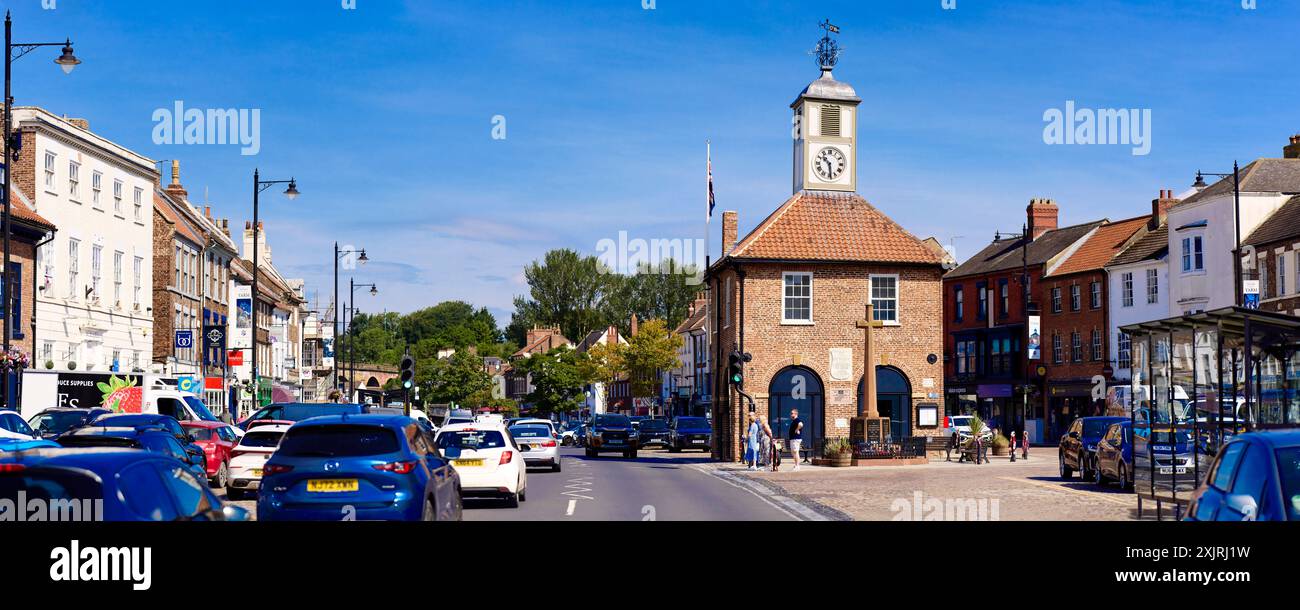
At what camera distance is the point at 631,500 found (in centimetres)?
2422

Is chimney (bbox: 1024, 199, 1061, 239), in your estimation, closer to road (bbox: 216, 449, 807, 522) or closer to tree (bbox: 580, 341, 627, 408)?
tree (bbox: 580, 341, 627, 408)

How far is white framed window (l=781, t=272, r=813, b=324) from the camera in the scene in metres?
46.9

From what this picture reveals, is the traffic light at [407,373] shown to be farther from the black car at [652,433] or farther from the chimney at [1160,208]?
the chimney at [1160,208]

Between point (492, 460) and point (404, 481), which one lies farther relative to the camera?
point (492, 460)

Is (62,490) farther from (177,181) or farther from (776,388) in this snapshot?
(177,181)

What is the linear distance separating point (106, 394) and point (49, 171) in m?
10.8

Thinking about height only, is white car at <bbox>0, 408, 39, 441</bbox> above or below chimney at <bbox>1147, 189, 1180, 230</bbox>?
below

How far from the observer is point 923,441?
4050 centimetres

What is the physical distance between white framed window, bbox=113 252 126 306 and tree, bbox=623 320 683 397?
43.3m

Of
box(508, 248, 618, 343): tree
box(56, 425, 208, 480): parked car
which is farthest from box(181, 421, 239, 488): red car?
box(508, 248, 618, 343): tree

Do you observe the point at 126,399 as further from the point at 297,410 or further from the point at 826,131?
the point at 826,131

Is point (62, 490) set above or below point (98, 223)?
below
